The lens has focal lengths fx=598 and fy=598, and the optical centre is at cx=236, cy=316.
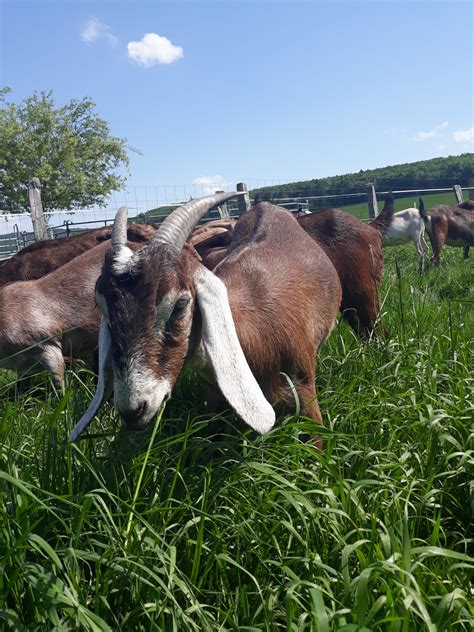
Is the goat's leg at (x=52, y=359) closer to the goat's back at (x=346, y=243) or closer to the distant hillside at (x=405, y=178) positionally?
the goat's back at (x=346, y=243)

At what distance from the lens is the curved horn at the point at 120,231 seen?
2.54 meters

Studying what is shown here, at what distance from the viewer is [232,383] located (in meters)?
2.52

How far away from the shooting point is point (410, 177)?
3444 cm

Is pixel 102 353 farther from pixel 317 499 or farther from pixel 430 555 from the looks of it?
pixel 430 555

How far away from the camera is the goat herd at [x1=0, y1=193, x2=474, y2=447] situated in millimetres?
2312

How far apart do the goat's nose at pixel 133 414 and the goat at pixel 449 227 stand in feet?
44.8

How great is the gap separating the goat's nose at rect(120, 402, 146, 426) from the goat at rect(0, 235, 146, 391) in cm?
294

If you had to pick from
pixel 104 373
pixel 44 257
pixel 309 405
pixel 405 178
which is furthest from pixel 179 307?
pixel 405 178

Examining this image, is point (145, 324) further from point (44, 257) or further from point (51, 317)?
Result: point (44, 257)

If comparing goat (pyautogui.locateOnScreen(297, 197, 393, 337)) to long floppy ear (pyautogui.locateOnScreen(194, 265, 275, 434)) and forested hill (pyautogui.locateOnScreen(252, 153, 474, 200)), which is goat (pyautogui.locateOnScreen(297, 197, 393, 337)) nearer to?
long floppy ear (pyautogui.locateOnScreen(194, 265, 275, 434))

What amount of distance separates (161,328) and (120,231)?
56cm

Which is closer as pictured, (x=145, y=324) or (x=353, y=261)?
(x=145, y=324)

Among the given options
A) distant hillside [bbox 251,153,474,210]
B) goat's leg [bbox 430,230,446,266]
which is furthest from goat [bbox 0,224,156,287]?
distant hillside [bbox 251,153,474,210]

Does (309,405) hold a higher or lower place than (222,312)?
lower
